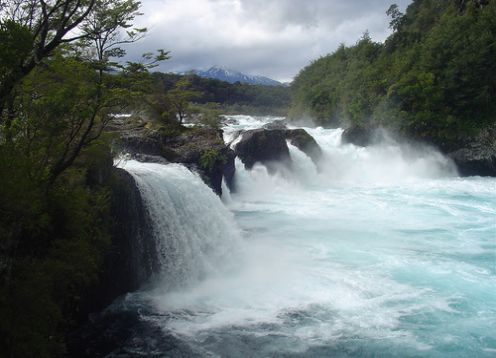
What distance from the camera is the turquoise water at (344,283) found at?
8.84 meters

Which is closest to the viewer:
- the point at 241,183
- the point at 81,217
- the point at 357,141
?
the point at 81,217

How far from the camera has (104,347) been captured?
851cm

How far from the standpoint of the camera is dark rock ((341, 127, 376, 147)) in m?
33.2

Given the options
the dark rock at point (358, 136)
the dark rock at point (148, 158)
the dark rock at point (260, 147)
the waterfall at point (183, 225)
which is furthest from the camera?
the dark rock at point (358, 136)

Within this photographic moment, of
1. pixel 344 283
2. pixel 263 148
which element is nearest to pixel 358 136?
pixel 263 148

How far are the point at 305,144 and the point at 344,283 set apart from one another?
18308 millimetres

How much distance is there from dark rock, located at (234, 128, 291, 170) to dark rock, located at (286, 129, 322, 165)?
136 inches

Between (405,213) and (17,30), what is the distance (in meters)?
17.8

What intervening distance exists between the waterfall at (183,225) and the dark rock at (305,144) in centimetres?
1481

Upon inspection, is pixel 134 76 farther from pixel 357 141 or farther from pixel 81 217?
pixel 357 141

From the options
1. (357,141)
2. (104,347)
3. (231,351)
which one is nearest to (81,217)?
(104,347)

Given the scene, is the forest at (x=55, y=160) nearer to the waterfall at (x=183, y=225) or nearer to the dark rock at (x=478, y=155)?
the waterfall at (x=183, y=225)

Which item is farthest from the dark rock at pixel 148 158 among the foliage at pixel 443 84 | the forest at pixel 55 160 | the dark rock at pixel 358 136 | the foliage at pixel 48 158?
the foliage at pixel 443 84

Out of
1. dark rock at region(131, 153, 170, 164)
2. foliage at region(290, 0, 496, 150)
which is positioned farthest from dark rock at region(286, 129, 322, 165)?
dark rock at region(131, 153, 170, 164)
